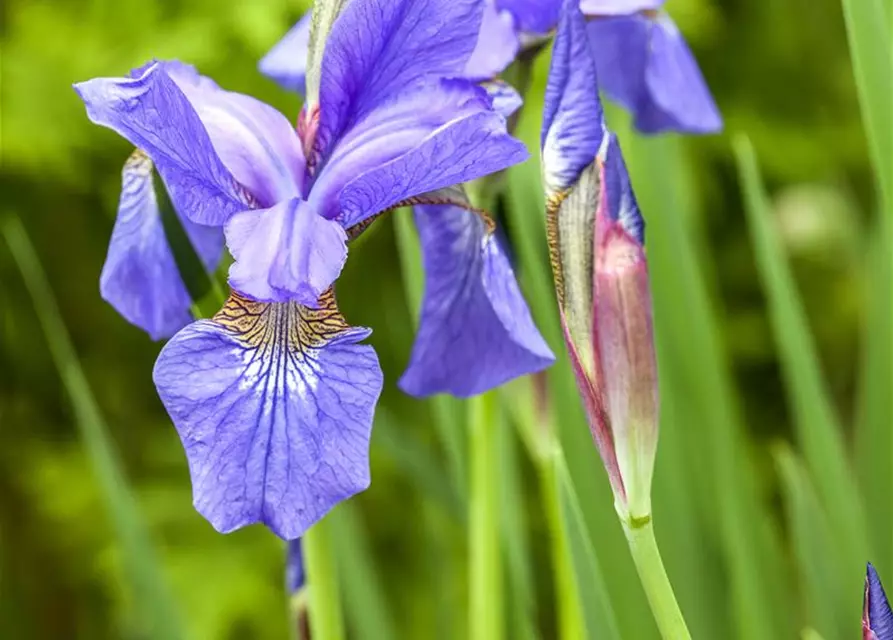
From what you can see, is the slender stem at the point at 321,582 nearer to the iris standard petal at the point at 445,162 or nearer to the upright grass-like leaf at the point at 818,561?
the iris standard petal at the point at 445,162

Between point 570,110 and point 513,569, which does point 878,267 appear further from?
point 570,110

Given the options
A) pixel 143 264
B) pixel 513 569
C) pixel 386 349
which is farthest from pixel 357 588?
pixel 386 349

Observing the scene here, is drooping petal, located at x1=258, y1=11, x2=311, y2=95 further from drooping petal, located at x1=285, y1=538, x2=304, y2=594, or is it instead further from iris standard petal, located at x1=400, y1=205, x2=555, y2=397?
drooping petal, located at x1=285, y1=538, x2=304, y2=594

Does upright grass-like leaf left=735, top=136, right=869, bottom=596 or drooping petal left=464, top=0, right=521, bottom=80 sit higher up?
drooping petal left=464, top=0, right=521, bottom=80

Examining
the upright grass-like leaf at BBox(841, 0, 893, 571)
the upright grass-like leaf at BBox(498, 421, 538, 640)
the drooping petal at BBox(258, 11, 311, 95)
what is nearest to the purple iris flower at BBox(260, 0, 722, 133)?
the drooping petal at BBox(258, 11, 311, 95)

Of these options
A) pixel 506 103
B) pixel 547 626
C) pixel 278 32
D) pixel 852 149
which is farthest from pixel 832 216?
pixel 506 103

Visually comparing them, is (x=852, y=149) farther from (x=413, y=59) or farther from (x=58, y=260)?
(x=413, y=59)
